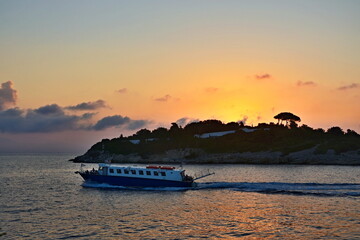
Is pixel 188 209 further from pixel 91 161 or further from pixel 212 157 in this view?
pixel 91 161

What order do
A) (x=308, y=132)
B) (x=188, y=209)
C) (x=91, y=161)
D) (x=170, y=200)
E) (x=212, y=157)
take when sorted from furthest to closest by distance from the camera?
(x=91, y=161) < (x=308, y=132) < (x=212, y=157) < (x=170, y=200) < (x=188, y=209)

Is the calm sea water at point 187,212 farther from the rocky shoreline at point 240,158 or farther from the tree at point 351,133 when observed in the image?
the tree at point 351,133

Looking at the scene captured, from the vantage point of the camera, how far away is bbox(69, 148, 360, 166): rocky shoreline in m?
145

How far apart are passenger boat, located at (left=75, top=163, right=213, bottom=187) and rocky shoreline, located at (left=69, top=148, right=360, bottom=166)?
283ft

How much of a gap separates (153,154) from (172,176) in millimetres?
114939

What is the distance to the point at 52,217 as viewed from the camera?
4419 centimetres

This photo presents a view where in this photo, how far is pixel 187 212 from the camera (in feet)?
156

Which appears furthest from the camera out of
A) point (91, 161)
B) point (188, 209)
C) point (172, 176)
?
point (91, 161)

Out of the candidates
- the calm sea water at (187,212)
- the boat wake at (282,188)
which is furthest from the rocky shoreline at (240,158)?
the calm sea water at (187,212)

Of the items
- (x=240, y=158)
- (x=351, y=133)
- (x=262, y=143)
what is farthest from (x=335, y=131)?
(x=240, y=158)

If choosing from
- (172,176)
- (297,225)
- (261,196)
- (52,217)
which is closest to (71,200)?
(52,217)

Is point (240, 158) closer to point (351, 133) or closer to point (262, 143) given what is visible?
point (262, 143)

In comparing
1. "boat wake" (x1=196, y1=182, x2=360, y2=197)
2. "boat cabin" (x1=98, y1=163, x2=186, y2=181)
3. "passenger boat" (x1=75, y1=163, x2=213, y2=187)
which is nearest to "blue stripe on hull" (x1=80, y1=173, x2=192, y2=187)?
"passenger boat" (x1=75, y1=163, x2=213, y2=187)

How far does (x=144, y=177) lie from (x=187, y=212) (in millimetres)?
24041
